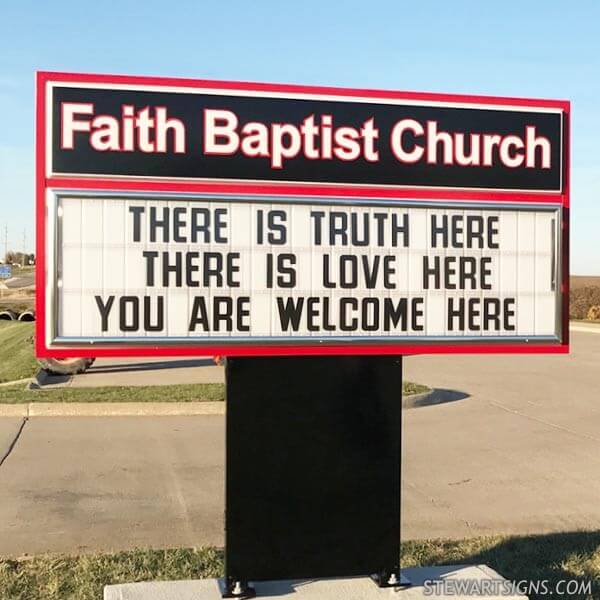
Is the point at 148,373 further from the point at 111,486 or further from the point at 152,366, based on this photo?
the point at 111,486

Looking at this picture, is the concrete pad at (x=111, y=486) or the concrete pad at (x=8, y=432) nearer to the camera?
the concrete pad at (x=111, y=486)

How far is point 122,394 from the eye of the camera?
1280 cm

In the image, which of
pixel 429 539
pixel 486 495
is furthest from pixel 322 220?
pixel 486 495

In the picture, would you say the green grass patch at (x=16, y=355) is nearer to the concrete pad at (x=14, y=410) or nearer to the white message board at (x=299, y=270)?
the concrete pad at (x=14, y=410)

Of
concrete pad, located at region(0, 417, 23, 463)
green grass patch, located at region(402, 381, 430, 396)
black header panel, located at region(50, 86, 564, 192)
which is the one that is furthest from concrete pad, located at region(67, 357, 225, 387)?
black header panel, located at region(50, 86, 564, 192)

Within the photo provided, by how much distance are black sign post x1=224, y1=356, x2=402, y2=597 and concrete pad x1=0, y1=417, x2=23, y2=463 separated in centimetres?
530

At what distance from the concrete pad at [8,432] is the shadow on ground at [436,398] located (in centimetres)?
558

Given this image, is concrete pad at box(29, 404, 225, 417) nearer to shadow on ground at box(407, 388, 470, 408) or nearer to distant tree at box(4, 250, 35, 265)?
shadow on ground at box(407, 388, 470, 408)

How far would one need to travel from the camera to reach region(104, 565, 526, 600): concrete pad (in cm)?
464

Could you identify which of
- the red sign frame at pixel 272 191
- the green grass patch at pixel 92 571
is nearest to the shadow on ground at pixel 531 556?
the green grass patch at pixel 92 571

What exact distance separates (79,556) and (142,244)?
2479 mm

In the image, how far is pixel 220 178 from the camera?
15.2 ft

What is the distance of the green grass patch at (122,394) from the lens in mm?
12180

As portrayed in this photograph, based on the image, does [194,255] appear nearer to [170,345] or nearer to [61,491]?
[170,345]
